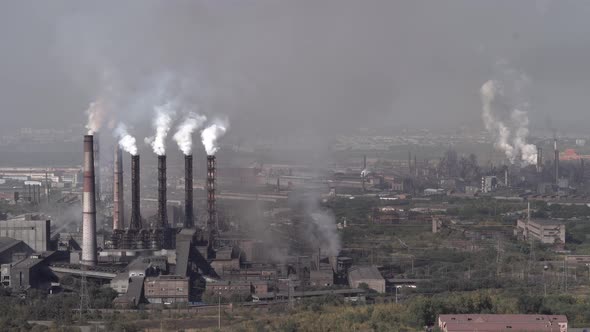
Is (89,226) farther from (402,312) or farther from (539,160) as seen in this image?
(539,160)

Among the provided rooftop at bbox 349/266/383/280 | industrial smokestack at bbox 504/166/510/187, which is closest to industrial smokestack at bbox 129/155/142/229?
rooftop at bbox 349/266/383/280

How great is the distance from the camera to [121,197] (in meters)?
24.9

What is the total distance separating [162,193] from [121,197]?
5.06 feet

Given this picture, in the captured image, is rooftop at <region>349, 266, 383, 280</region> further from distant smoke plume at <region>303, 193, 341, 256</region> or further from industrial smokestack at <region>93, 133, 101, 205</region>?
industrial smokestack at <region>93, 133, 101, 205</region>

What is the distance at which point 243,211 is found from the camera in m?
25.7

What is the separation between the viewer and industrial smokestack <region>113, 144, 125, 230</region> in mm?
24844

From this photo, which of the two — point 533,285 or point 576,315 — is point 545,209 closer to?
point 533,285

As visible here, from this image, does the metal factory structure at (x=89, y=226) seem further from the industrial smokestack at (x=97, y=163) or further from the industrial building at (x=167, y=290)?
the industrial smokestack at (x=97, y=163)

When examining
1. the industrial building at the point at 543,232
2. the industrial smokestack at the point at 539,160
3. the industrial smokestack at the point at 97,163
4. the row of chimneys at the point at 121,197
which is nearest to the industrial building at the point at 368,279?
the row of chimneys at the point at 121,197

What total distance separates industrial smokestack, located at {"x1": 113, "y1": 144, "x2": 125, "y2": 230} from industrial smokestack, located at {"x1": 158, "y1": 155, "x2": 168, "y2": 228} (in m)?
1.41

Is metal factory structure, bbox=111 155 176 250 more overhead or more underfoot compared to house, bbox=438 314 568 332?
more overhead

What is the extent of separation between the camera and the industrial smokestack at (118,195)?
2484 cm

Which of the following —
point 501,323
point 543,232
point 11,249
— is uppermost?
point 11,249

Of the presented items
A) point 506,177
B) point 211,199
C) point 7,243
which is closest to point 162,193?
point 211,199
